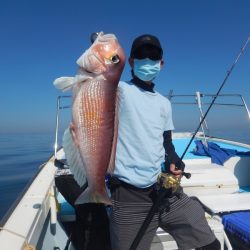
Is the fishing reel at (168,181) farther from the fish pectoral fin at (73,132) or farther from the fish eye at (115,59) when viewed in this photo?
the fish eye at (115,59)

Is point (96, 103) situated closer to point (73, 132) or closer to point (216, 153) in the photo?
point (73, 132)

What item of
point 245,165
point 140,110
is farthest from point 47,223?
point 245,165

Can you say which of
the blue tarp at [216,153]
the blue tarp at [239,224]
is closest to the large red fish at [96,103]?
the blue tarp at [239,224]

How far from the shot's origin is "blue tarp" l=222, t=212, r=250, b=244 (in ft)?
10.8

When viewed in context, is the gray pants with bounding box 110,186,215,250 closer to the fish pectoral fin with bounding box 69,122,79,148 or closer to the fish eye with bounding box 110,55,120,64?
the fish pectoral fin with bounding box 69,122,79,148

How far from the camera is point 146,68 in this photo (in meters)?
2.62

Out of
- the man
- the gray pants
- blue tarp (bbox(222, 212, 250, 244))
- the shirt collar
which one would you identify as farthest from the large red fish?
blue tarp (bbox(222, 212, 250, 244))

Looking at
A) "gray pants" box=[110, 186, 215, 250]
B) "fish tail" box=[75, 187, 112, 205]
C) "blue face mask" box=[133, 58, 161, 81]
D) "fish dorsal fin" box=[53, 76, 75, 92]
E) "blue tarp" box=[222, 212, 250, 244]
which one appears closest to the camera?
"fish dorsal fin" box=[53, 76, 75, 92]

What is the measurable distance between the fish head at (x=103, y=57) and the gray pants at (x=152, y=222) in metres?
1.11

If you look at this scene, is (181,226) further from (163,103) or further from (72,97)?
(72,97)

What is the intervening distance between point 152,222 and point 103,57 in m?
1.45

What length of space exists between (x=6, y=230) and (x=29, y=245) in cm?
25

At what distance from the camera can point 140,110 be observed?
254cm

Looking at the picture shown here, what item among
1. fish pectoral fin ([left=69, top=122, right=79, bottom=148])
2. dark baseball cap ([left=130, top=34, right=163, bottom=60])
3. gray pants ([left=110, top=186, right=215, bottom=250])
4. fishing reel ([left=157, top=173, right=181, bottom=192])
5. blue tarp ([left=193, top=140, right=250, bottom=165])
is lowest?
blue tarp ([left=193, top=140, right=250, bottom=165])
